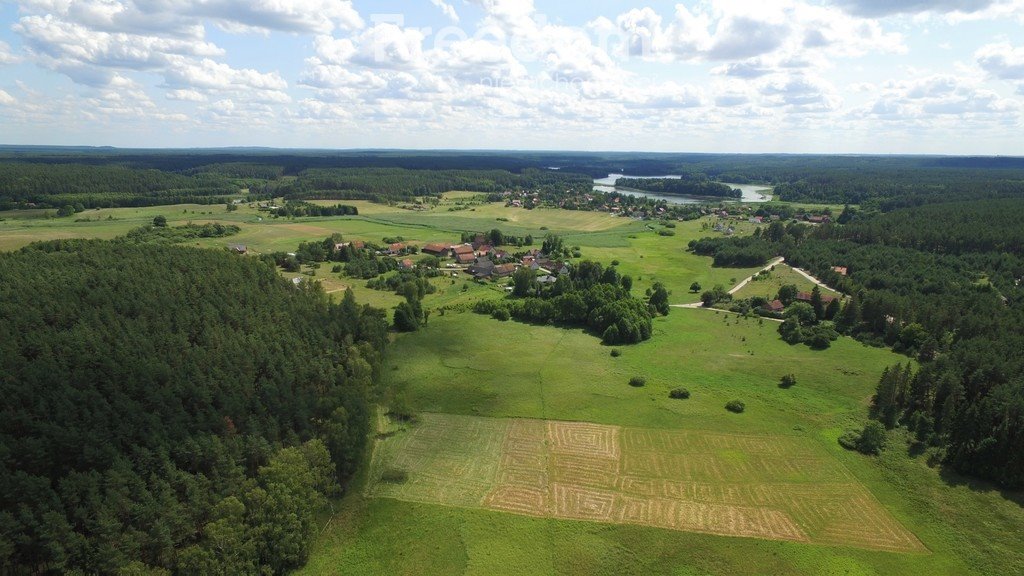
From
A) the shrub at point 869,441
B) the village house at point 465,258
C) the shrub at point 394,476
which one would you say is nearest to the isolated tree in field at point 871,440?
the shrub at point 869,441

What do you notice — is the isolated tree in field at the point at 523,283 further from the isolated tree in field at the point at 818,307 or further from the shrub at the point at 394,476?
the shrub at the point at 394,476

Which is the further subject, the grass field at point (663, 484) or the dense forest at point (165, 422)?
the grass field at point (663, 484)

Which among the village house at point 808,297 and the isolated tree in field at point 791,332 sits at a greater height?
the village house at point 808,297

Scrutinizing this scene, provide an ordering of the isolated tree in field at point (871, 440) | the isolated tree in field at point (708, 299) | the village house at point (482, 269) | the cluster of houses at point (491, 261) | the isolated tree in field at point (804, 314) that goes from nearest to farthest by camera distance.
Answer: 1. the isolated tree in field at point (871, 440)
2. the isolated tree in field at point (804, 314)
3. the isolated tree in field at point (708, 299)
4. the cluster of houses at point (491, 261)
5. the village house at point (482, 269)

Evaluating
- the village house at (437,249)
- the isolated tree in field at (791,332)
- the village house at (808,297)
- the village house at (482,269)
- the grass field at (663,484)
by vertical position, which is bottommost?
the grass field at (663,484)

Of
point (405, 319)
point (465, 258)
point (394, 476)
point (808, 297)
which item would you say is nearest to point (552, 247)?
point (465, 258)

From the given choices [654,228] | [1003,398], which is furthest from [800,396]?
[654,228]

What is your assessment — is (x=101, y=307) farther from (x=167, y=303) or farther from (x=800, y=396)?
(x=800, y=396)

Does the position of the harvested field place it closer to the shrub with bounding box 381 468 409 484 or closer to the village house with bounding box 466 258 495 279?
the shrub with bounding box 381 468 409 484
